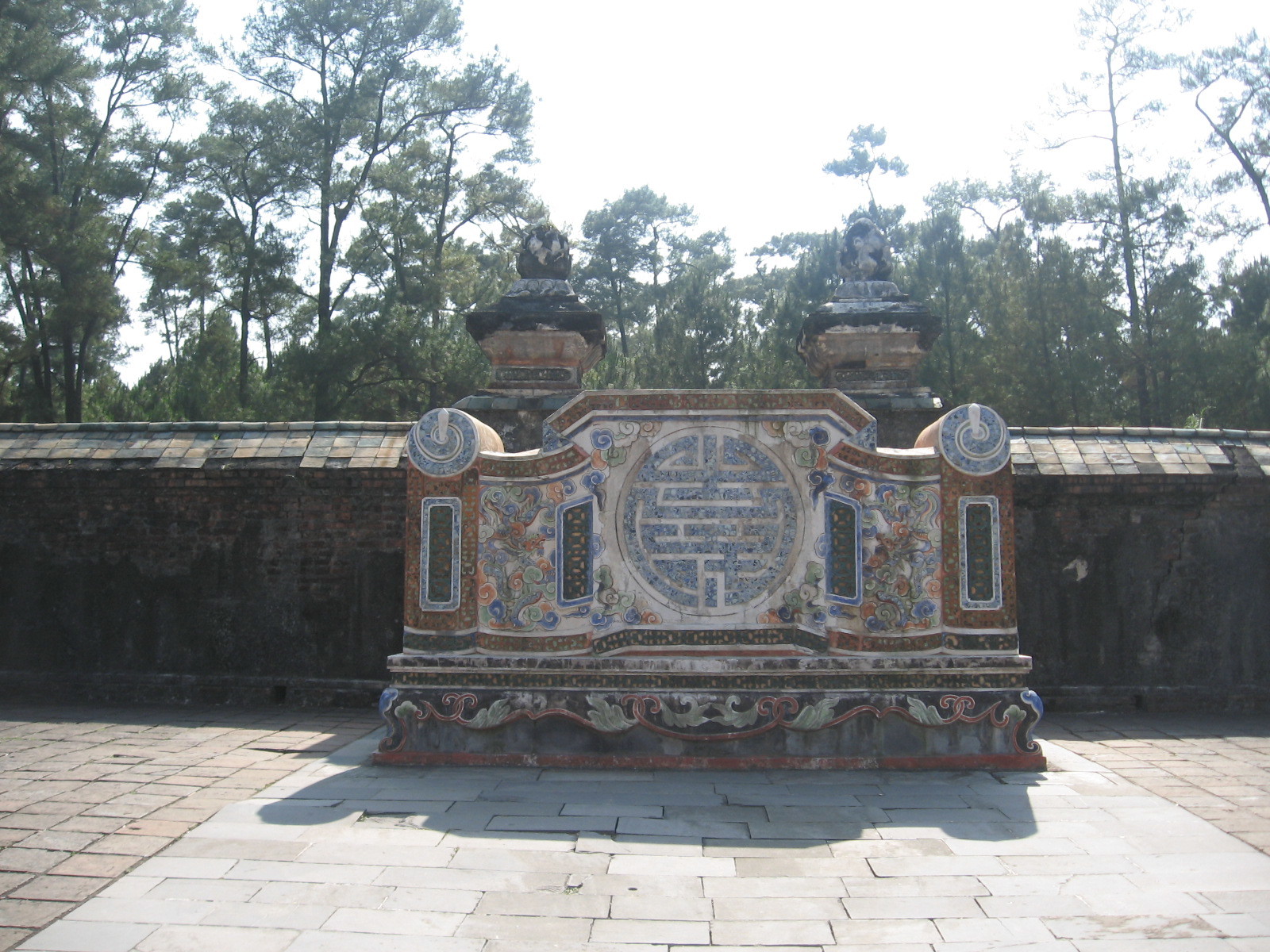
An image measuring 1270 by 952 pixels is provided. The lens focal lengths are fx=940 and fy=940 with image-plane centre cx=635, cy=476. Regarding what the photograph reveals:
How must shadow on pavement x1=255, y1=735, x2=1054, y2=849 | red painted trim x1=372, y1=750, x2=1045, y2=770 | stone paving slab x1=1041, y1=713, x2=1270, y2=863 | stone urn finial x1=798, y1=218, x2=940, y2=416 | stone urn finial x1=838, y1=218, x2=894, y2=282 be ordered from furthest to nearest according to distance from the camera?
stone urn finial x1=838, y1=218, x2=894, y2=282
stone urn finial x1=798, y1=218, x2=940, y2=416
red painted trim x1=372, y1=750, x2=1045, y2=770
stone paving slab x1=1041, y1=713, x2=1270, y2=863
shadow on pavement x1=255, y1=735, x2=1054, y2=849

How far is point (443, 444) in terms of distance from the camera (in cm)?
541

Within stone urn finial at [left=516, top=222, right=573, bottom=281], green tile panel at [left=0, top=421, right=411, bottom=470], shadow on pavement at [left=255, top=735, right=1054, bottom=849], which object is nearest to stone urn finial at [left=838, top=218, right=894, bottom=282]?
stone urn finial at [left=516, top=222, right=573, bottom=281]

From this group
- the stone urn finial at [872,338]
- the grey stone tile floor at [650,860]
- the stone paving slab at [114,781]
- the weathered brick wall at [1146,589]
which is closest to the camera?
the grey stone tile floor at [650,860]

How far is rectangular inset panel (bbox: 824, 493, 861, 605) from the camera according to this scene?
17.4 feet

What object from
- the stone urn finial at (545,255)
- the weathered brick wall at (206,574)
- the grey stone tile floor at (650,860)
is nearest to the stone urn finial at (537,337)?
the stone urn finial at (545,255)

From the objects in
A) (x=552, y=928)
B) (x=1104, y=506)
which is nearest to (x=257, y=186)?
(x=1104, y=506)

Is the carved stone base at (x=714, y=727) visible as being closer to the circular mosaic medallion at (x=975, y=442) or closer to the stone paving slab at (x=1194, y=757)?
the stone paving slab at (x=1194, y=757)

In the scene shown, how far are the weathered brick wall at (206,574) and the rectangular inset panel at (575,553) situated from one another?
2.07 meters

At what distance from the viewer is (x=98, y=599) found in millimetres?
7086

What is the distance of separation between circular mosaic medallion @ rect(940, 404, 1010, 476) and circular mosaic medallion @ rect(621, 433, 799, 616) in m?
0.93

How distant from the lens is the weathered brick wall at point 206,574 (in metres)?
7.00

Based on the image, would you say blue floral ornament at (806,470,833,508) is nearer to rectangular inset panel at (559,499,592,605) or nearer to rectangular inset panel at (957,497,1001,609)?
rectangular inset panel at (957,497,1001,609)

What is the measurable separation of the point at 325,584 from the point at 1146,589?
6.09m

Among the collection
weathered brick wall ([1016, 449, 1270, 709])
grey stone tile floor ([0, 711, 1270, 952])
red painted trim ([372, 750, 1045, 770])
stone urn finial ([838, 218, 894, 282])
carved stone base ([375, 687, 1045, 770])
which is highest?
stone urn finial ([838, 218, 894, 282])
